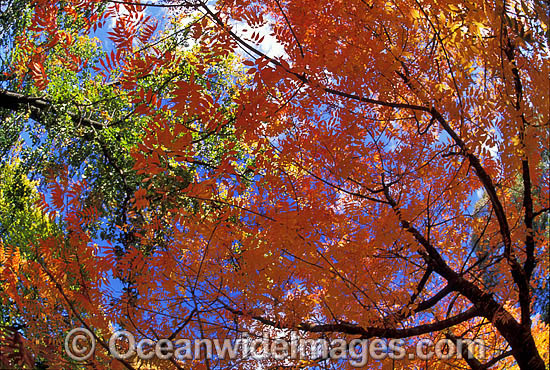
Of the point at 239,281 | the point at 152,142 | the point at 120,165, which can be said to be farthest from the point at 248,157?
the point at 152,142

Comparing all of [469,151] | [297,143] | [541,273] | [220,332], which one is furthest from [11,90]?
[541,273]

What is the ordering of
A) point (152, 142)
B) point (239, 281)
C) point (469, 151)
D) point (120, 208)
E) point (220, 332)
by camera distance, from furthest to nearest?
1. point (120, 208)
2. point (239, 281)
3. point (220, 332)
4. point (469, 151)
5. point (152, 142)

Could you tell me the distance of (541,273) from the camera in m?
4.60

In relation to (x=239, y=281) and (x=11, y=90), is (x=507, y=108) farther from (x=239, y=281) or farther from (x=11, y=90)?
(x=11, y=90)

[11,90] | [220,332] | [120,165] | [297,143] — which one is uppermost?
[11,90]

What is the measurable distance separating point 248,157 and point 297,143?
171 inches

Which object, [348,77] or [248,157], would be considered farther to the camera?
[248,157]

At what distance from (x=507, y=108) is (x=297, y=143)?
7.12 feet

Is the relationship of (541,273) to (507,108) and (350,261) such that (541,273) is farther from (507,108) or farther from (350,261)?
(507,108)

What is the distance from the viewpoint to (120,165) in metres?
6.97

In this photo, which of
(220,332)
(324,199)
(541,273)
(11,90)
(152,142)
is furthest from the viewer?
(11,90)

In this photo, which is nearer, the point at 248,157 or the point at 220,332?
the point at 220,332

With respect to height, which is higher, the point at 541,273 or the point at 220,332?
the point at 541,273

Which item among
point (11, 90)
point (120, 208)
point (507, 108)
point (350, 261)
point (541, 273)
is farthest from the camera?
point (11, 90)
